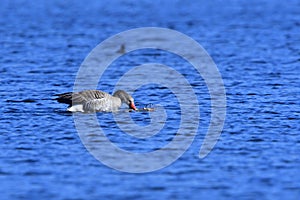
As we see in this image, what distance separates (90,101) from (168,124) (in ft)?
7.31

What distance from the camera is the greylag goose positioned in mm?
19828

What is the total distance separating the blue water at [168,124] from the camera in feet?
44.9

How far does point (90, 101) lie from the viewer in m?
19.9

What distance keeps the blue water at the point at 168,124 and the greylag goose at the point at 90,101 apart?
1.02 feet

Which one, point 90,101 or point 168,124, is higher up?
point 90,101

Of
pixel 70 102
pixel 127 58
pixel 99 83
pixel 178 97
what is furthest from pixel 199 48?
pixel 70 102

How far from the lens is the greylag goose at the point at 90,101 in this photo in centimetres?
1983

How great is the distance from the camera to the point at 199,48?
33781 millimetres

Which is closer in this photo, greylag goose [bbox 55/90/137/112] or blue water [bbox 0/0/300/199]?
blue water [bbox 0/0/300/199]

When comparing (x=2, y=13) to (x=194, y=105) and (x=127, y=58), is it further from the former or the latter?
(x=194, y=105)

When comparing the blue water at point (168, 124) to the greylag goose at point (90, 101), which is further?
the greylag goose at point (90, 101)

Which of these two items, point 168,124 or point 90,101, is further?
point 90,101

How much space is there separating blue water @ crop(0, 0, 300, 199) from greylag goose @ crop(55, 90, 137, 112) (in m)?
0.31

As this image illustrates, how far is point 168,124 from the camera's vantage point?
1870 centimetres
